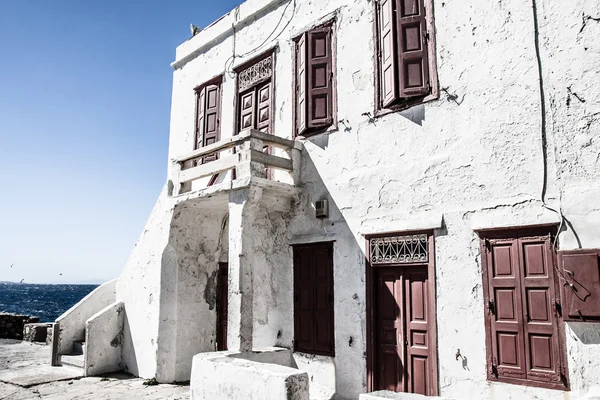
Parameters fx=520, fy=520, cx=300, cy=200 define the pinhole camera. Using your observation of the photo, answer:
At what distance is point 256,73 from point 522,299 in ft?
20.7

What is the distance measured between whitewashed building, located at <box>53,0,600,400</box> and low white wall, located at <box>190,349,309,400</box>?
3cm

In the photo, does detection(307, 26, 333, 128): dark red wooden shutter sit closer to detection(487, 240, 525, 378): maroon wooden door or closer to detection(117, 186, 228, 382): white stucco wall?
detection(117, 186, 228, 382): white stucco wall

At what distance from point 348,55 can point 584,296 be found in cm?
486

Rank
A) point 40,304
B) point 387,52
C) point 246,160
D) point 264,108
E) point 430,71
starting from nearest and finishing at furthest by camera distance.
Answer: point 430,71 < point 387,52 < point 246,160 < point 264,108 < point 40,304

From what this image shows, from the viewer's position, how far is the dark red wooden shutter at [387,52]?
7.33 metres

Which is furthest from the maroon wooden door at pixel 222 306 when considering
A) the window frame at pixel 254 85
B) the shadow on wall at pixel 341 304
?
the window frame at pixel 254 85

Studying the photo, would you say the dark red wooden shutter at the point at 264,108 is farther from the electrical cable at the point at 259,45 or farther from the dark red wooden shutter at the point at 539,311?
the dark red wooden shutter at the point at 539,311

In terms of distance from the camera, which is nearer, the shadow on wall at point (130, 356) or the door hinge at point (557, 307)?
the door hinge at point (557, 307)

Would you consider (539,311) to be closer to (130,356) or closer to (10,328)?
(130,356)

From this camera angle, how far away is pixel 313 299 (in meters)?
8.14

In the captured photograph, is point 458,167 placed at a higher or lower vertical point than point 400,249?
higher

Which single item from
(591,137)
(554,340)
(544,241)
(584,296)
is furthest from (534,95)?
(554,340)

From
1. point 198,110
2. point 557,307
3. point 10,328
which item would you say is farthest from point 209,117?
point 10,328

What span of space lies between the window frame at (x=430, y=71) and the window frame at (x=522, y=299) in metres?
2.03
